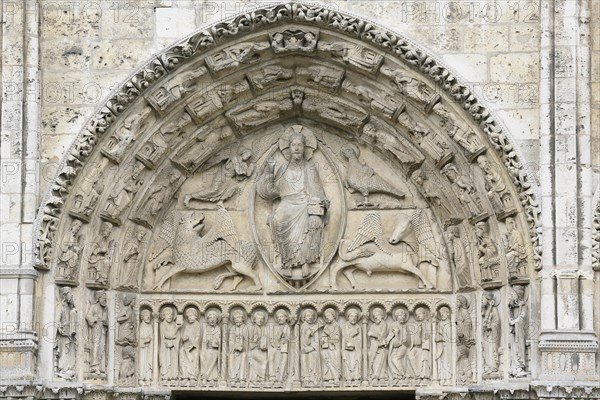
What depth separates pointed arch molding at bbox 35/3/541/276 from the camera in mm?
15344

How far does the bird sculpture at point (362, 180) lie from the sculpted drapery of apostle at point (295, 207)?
0.27 m

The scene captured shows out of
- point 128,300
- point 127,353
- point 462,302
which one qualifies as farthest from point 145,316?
point 462,302

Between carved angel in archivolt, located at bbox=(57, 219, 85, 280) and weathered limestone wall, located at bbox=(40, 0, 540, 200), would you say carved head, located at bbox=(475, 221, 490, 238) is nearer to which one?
weathered limestone wall, located at bbox=(40, 0, 540, 200)

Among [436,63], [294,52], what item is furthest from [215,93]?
[436,63]

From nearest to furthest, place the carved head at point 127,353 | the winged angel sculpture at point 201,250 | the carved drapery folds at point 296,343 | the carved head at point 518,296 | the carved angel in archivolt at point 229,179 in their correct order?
the carved head at point 518,296, the carved head at point 127,353, the carved drapery folds at point 296,343, the winged angel sculpture at point 201,250, the carved angel in archivolt at point 229,179

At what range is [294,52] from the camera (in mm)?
15734

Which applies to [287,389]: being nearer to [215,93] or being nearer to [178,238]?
[178,238]

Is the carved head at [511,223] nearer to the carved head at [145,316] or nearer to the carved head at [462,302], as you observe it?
the carved head at [462,302]

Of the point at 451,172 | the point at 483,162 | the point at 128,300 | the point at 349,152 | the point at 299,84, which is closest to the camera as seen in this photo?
the point at 483,162

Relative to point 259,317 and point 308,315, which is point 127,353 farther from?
point 308,315

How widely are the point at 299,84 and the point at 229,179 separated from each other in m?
1.06

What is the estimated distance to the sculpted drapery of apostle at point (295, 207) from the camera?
16.0m

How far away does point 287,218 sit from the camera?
16.1 meters

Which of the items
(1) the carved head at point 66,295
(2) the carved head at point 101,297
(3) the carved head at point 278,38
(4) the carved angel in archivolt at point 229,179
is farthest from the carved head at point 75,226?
(3) the carved head at point 278,38
